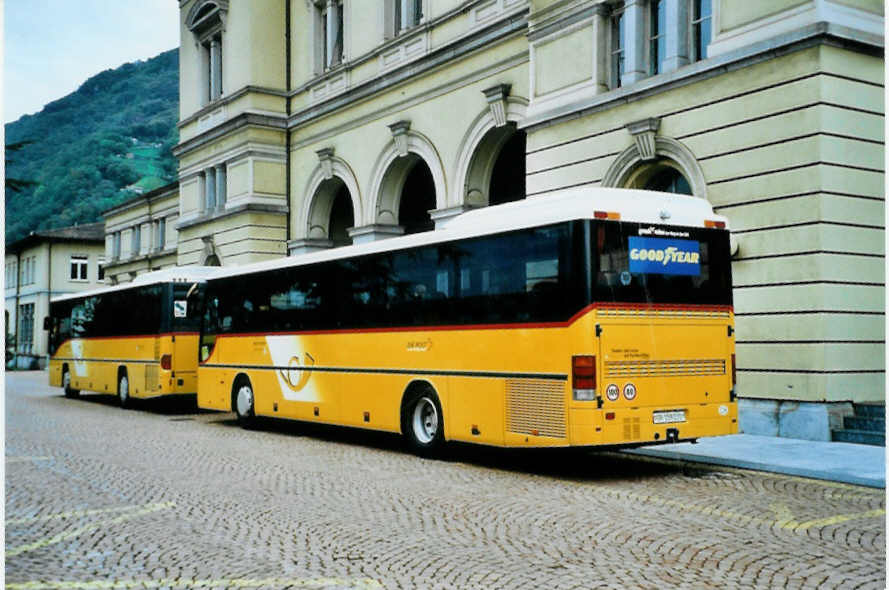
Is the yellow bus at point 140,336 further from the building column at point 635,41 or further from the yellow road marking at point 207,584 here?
the yellow road marking at point 207,584

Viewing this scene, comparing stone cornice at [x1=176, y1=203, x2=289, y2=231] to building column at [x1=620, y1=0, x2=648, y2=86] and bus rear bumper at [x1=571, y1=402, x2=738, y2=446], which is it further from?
bus rear bumper at [x1=571, y1=402, x2=738, y2=446]

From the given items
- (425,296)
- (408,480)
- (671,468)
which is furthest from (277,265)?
(671,468)

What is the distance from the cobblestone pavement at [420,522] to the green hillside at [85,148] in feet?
8.86

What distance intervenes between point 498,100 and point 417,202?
8.15 metres

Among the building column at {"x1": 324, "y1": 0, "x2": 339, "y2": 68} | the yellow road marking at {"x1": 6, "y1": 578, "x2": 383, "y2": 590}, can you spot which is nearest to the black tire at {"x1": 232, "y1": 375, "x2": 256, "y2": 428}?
the yellow road marking at {"x1": 6, "y1": 578, "x2": 383, "y2": 590}

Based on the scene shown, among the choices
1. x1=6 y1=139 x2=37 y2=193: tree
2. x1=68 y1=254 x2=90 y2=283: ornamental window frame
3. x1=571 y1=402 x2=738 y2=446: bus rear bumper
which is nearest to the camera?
x1=6 y1=139 x2=37 y2=193: tree

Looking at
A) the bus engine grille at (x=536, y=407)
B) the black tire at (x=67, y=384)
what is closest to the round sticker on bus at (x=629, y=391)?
the bus engine grille at (x=536, y=407)

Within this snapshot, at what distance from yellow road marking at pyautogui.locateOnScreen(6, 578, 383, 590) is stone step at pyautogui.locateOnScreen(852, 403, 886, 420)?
9.94 meters

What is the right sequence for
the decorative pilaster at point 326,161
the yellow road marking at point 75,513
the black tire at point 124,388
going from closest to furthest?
1. the yellow road marking at point 75,513
2. the black tire at point 124,388
3. the decorative pilaster at point 326,161

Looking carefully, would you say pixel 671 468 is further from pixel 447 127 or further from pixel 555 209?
pixel 447 127

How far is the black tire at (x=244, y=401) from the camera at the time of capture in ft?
60.2

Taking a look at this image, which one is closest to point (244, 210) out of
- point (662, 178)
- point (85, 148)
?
point (662, 178)

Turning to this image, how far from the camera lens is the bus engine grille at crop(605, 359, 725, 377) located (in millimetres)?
11180

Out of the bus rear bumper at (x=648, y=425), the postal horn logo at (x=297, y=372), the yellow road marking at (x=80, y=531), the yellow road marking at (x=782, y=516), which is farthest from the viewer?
the postal horn logo at (x=297, y=372)
